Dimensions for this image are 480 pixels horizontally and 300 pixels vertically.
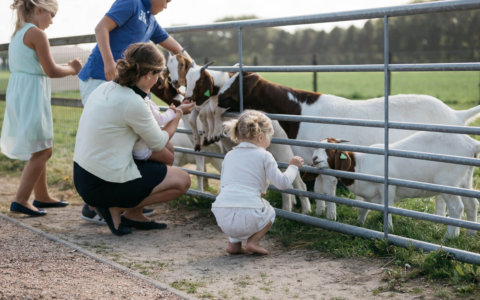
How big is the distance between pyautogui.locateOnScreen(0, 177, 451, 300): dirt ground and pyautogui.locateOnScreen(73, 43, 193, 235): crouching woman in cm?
39

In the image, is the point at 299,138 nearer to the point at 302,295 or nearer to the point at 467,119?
the point at 467,119

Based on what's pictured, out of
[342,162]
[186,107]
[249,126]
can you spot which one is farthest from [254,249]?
[186,107]

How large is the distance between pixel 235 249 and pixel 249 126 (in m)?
0.93

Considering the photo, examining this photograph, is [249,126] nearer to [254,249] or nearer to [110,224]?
[254,249]

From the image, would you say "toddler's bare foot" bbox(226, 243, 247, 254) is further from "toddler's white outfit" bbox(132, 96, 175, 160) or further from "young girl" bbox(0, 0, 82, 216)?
"young girl" bbox(0, 0, 82, 216)

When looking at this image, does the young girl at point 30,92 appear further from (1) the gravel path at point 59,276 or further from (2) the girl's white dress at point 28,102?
(1) the gravel path at point 59,276

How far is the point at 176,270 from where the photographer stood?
4184mm

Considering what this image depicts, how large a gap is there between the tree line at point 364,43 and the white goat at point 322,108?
2337 centimetres

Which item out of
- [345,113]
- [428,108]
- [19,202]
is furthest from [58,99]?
[428,108]

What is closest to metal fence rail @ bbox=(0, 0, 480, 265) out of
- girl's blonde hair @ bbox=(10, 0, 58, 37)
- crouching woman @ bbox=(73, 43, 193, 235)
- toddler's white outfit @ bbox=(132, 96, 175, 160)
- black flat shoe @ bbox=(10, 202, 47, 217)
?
toddler's white outfit @ bbox=(132, 96, 175, 160)

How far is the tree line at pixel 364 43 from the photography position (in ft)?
141

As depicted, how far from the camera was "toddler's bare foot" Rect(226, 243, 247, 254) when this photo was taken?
450 centimetres

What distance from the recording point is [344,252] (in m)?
4.34

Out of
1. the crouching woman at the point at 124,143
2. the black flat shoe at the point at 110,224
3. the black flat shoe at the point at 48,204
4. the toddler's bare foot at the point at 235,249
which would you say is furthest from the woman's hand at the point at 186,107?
the black flat shoe at the point at 48,204
